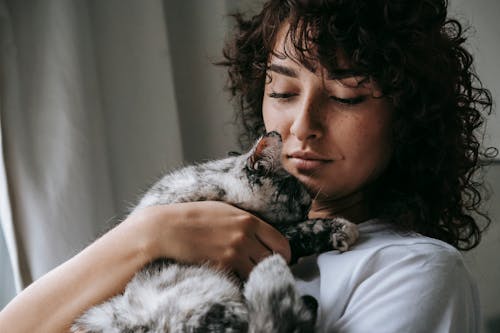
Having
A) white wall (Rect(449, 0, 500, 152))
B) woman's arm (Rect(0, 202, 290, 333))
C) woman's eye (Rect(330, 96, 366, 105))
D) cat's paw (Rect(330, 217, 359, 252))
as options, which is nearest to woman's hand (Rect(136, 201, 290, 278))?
woman's arm (Rect(0, 202, 290, 333))

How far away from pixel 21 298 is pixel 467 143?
120 cm

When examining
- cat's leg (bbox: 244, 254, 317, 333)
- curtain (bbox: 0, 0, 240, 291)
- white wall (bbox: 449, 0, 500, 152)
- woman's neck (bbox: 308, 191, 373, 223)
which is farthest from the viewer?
white wall (bbox: 449, 0, 500, 152)

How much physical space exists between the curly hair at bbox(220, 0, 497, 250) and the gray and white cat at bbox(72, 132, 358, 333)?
24cm

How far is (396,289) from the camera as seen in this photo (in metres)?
0.93

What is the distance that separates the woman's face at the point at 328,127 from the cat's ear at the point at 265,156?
0.03m

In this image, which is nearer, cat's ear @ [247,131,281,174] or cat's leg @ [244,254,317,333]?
cat's leg @ [244,254,317,333]

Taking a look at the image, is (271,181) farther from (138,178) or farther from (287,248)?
(138,178)

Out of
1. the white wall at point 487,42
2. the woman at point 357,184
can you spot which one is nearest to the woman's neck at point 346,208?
the woman at point 357,184

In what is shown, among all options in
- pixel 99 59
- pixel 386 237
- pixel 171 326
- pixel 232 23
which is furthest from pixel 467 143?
pixel 99 59

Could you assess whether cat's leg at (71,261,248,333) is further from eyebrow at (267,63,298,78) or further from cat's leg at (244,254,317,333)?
eyebrow at (267,63,298,78)

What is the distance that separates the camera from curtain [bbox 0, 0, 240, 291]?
147 cm

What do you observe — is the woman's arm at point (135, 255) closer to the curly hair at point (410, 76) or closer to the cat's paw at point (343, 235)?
the cat's paw at point (343, 235)

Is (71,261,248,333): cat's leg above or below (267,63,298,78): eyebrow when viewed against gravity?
below

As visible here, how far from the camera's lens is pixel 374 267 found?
0.99 metres
